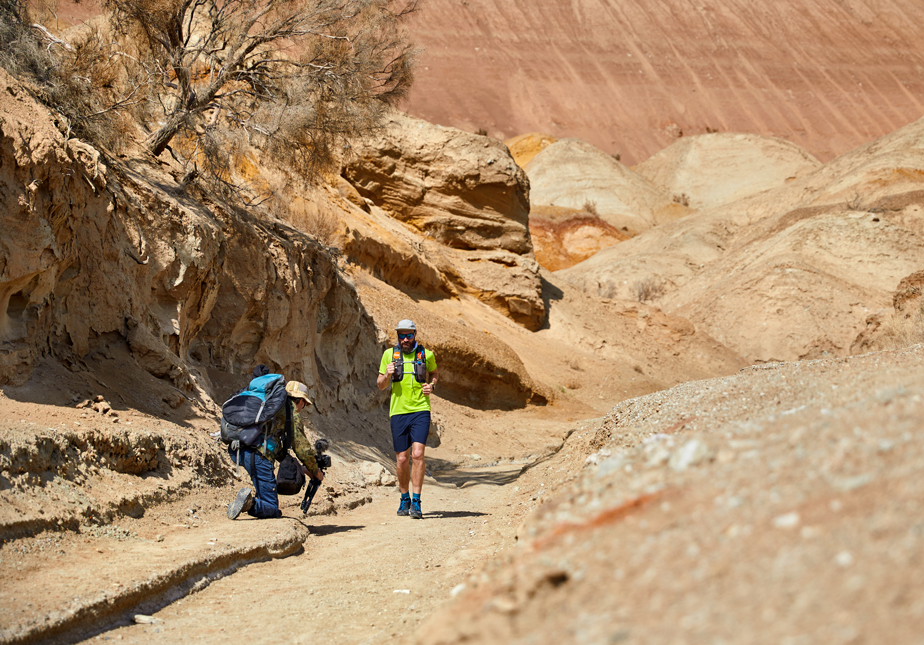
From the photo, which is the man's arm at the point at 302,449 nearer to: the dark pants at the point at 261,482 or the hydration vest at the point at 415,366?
the dark pants at the point at 261,482

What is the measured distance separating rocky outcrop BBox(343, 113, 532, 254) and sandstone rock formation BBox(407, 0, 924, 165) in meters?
44.6

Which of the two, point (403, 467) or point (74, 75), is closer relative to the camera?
point (403, 467)

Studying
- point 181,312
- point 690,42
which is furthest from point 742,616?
point 690,42

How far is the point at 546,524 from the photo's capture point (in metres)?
2.74

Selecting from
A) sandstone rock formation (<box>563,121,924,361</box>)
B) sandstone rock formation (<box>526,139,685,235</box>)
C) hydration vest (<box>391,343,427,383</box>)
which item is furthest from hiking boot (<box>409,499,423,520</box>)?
sandstone rock formation (<box>526,139,685,235</box>)

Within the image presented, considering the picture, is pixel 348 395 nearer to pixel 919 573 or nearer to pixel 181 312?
pixel 181 312

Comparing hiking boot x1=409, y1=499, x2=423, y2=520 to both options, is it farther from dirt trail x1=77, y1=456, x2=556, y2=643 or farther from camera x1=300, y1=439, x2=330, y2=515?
camera x1=300, y1=439, x2=330, y2=515

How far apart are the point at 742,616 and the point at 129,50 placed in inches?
468

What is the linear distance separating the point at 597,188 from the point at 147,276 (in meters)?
42.7

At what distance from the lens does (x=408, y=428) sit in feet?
22.1

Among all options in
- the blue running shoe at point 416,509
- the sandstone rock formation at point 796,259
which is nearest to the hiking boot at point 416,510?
the blue running shoe at point 416,509

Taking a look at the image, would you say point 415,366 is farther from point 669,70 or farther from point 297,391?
point 669,70

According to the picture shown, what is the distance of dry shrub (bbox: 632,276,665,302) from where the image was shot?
31688mm

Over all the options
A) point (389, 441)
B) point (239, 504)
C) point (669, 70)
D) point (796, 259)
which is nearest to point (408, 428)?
point (239, 504)
